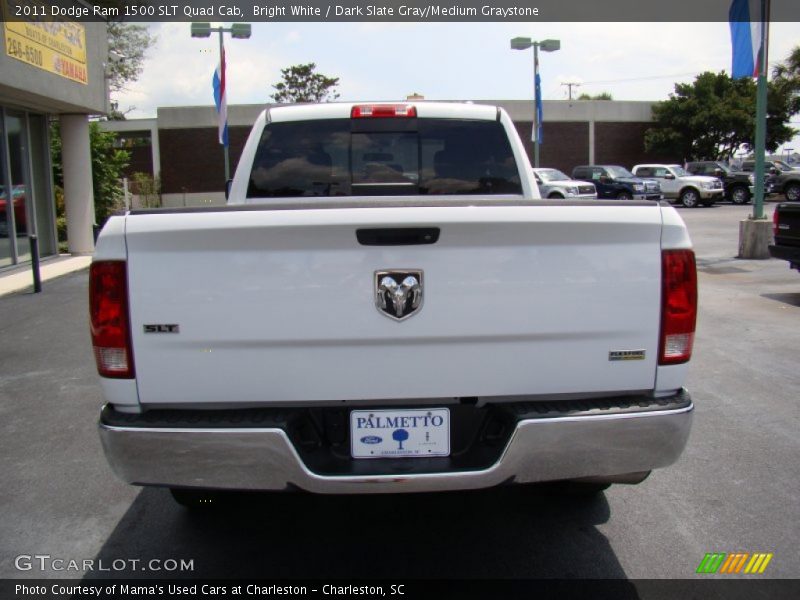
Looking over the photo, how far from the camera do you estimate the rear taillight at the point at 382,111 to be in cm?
480

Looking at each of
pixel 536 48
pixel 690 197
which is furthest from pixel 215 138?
pixel 690 197

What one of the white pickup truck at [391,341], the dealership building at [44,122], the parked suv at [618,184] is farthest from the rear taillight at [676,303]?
the parked suv at [618,184]

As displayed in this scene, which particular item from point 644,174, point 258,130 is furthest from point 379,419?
point 644,174

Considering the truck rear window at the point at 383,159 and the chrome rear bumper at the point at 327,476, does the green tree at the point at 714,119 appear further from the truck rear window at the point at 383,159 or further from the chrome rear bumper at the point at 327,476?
the chrome rear bumper at the point at 327,476

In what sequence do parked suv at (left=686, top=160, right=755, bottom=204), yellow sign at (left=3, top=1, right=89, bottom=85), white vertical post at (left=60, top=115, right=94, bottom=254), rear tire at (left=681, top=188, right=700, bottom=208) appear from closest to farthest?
yellow sign at (left=3, top=1, right=89, bottom=85) → white vertical post at (left=60, top=115, right=94, bottom=254) → rear tire at (left=681, top=188, right=700, bottom=208) → parked suv at (left=686, top=160, right=755, bottom=204)

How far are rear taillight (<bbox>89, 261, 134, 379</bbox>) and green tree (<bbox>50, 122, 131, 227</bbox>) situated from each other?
1858 centimetres

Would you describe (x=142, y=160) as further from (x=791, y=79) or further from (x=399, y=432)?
(x=399, y=432)

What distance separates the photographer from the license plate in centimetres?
289

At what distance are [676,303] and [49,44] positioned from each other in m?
14.9

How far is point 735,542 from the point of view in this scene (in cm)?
356

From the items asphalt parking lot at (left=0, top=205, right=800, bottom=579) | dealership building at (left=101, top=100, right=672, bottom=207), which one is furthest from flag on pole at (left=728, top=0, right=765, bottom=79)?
dealership building at (left=101, top=100, right=672, bottom=207)

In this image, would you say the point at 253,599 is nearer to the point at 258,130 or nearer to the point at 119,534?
the point at 119,534

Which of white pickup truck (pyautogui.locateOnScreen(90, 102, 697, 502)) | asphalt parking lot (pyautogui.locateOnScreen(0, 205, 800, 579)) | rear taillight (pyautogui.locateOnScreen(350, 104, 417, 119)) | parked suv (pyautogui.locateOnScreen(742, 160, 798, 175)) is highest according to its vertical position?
parked suv (pyautogui.locateOnScreen(742, 160, 798, 175))

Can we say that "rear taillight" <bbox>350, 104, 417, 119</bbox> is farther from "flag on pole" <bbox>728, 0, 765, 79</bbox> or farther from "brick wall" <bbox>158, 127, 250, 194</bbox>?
"brick wall" <bbox>158, 127, 250, 194</bbox>
